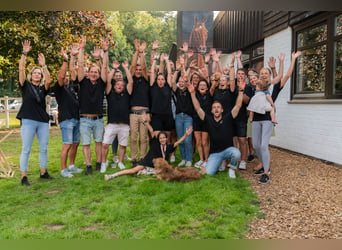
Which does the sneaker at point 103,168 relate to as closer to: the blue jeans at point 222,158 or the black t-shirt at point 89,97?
the black t-shirt at point 89,97

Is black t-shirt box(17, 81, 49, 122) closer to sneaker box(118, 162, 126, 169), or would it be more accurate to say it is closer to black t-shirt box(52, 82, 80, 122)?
black t-shirt box(52, 82, 80, 122)

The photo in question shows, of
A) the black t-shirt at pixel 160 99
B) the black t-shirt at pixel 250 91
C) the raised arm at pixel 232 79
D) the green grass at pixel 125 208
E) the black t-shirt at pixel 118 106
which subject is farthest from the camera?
the black t-shirt at pixel 250 91

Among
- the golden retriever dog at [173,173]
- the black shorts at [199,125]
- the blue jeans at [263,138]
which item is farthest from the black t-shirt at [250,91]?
the golden retriever dog at [173,173]

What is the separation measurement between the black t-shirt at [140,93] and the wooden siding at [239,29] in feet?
19.0

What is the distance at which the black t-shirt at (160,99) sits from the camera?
6074mm

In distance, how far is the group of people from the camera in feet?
17.4

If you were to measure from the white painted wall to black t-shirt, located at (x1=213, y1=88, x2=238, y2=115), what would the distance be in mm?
2239

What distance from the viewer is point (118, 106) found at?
5.93 m

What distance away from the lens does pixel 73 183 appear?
5.33m

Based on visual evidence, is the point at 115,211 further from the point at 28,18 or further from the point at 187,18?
the point at 187,18

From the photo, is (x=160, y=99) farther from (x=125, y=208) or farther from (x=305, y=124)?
(x=305, y=124)

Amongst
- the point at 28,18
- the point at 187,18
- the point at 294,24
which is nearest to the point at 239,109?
the point at 294,24

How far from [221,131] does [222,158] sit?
495 millimetres

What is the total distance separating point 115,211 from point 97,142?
215 cm
